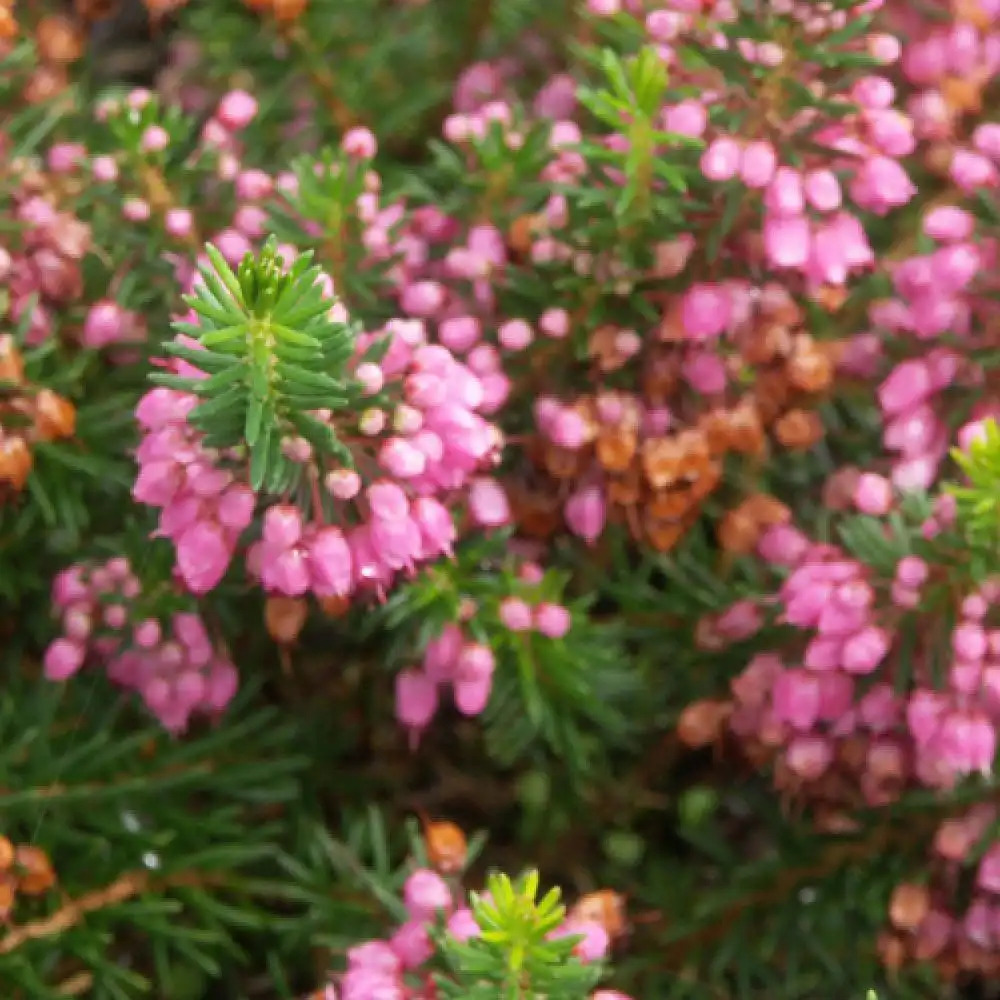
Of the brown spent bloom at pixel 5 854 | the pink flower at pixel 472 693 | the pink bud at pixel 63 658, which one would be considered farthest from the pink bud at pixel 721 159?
the brown spent bloom at pixel 5 854

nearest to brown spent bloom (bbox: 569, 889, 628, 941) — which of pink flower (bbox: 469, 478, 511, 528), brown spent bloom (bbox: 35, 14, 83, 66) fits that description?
pink flower (bbox: 469, 478, 511, 528)

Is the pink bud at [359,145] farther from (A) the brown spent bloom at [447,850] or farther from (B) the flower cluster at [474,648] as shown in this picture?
(A) the brown spent bloom at [447,850]

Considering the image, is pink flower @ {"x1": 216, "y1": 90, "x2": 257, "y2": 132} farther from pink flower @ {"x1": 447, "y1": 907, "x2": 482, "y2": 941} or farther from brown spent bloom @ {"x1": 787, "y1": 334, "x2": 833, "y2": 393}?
pink flower @ {"x1": 447, "y1": 907, "x2": 482, "y2": 941}

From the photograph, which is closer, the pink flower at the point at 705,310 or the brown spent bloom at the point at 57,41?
the pink flower at the point at 705,310

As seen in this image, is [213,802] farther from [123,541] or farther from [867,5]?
[867,5]

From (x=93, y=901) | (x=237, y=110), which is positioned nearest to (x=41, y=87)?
(x=237, y=110)

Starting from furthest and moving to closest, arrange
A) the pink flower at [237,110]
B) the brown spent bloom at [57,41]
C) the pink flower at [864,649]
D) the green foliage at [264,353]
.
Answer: the brown spent bloom at [57,41], the pink flower at [237,110], the pink flower at [864,649], the green foliage at [264,353]

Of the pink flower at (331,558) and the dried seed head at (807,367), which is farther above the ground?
the pink flower at (331,558)
